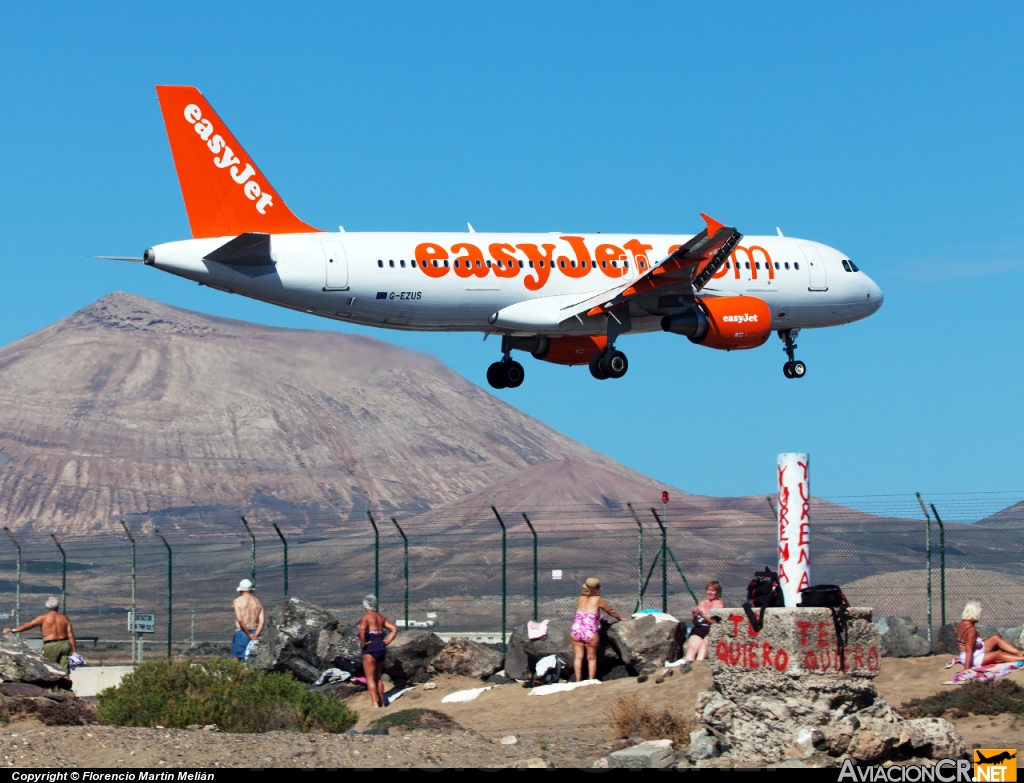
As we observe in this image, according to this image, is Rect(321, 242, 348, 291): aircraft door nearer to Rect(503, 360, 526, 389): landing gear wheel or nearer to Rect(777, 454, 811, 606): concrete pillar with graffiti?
Rect(503, 360, 526, 389): landing gear wheel

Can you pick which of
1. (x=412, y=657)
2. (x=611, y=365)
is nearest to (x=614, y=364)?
(x=611, y=365)

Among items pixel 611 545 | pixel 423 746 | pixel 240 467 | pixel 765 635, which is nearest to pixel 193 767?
pixel 423 746

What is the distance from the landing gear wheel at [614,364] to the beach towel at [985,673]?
1905cm

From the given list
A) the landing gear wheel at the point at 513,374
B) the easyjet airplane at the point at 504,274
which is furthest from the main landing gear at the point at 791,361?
the landing gear wheel at the point at 513,374

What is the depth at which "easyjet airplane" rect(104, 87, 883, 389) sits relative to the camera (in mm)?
30750

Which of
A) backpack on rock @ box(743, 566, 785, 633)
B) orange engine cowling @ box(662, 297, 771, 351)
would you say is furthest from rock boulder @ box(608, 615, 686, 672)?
orange engine cowling @ box(662, 297, 771, 351)

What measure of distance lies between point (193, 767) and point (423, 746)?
6.44 ft

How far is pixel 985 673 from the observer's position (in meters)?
15.8

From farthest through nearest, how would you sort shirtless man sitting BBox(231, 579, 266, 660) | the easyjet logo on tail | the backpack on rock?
the easyjet logo on tail < shirtless man sitting BBox(231, 579, 266, 660) < the backpack on rock

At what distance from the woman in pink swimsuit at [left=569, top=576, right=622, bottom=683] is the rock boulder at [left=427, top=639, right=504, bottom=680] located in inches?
90.4

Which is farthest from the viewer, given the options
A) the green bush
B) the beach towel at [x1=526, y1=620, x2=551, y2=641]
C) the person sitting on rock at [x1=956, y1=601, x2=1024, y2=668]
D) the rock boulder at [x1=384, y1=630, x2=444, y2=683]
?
the rock boulder at [x1=384, y1=630, x2=444, y2=683]

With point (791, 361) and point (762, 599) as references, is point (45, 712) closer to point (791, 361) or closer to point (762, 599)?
point (762, 599)

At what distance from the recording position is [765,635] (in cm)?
1292

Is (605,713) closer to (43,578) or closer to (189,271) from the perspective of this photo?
(189,271)
